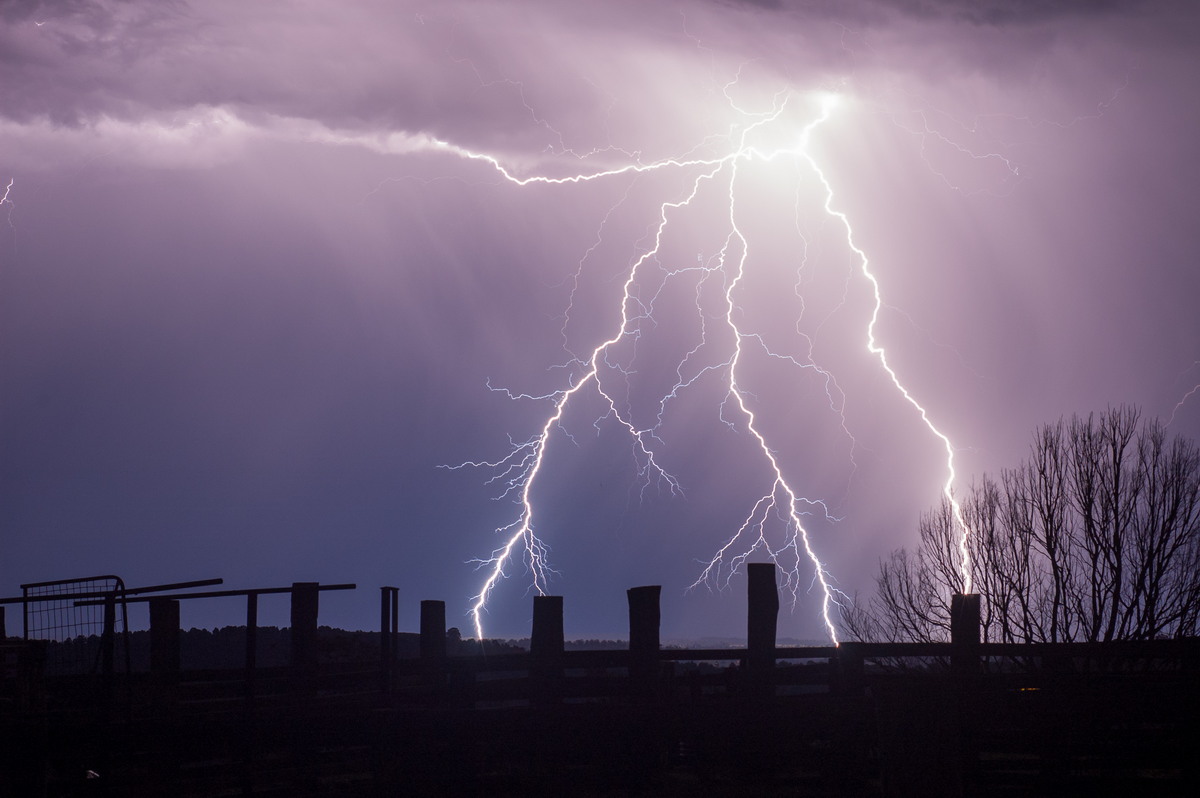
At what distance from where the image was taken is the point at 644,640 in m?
10.4

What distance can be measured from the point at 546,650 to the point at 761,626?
231cm

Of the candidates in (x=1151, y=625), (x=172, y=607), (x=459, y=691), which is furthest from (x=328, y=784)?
(x=1151, y=625)

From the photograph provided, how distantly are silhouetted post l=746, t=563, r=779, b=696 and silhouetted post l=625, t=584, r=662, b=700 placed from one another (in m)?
0.98

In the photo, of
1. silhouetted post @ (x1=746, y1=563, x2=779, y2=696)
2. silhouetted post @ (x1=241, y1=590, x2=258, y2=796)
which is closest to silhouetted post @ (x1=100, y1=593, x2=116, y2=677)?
silhouetted post @ (x1=241, y1=590, x2=258, y2=796)

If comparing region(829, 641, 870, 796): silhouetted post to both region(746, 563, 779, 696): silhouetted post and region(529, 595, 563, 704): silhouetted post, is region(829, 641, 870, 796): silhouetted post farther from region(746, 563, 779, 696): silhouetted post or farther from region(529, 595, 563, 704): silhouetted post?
region(529, 595, 563, 704): silhouetted post

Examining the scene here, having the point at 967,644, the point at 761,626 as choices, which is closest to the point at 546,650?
the point at 761,626

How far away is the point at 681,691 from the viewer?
43.1ft

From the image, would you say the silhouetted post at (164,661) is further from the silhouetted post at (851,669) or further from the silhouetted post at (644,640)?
the silhouetted post at (851,669)

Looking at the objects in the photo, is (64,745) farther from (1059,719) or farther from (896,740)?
(1059,719)

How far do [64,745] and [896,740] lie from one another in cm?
685

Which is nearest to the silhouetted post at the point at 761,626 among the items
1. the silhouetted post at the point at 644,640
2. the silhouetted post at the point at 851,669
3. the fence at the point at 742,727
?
the fence at the point at 742,727

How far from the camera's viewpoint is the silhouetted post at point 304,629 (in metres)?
13.1

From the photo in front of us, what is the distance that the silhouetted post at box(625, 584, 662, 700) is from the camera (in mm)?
10250

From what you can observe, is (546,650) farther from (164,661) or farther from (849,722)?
(164,661)
